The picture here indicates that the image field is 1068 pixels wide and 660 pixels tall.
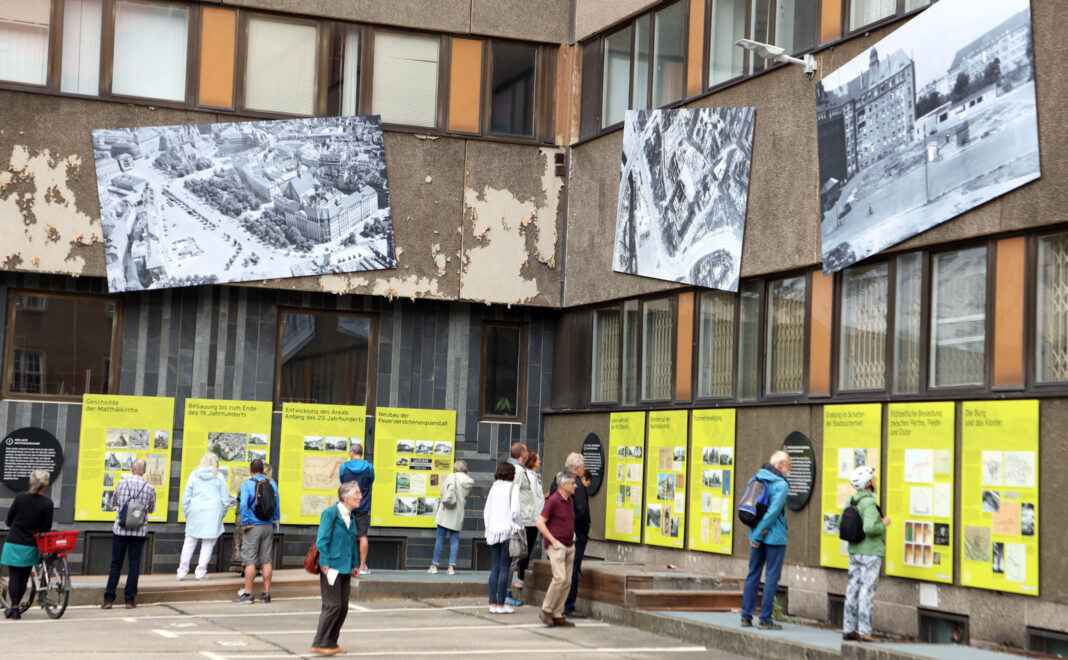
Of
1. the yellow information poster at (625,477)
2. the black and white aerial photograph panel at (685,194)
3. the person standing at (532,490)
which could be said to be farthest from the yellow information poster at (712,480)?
the person standing at (532,490)

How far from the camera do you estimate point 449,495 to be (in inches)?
781

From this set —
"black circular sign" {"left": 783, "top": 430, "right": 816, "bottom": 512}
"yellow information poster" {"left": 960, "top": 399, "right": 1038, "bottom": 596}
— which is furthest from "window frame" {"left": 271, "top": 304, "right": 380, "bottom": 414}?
"yellow information poster" {"left": 960, "top": 399, "right": 1038, "bottom": 596}

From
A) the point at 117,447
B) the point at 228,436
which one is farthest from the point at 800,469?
the point at 117,447

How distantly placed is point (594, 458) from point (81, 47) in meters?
9.80

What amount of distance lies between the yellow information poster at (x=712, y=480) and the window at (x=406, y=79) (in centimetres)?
686

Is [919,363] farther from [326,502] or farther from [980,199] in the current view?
[326,502]

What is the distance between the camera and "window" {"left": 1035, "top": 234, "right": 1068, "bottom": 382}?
12648 millimetres

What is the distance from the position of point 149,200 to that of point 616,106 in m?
7.17

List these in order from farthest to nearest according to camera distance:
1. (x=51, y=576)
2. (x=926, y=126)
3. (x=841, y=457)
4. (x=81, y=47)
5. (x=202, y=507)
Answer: (x=81, y=47) < (x=202, y=507) < (x=51, y=576) < (x=841, y=457) < (x=926, y=126)

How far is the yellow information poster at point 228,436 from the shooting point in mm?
20359

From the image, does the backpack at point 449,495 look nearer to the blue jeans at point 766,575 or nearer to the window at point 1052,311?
the blue jeans at point 766,575

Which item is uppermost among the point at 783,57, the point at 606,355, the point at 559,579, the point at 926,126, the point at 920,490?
the point at 783,57

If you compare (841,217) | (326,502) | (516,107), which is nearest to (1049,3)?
(841,217)

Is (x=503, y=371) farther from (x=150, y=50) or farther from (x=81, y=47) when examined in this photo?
(x=81, y=47)
